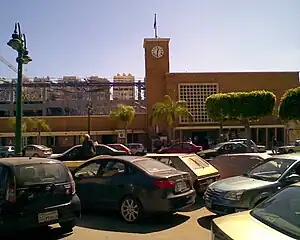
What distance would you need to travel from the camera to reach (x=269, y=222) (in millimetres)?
3811

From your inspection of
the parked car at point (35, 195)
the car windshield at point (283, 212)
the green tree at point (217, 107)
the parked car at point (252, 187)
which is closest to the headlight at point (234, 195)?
the parked car at point (252, 187)

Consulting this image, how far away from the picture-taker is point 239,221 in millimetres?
3938

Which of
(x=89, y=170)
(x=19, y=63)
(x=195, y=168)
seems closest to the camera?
(x=89, y=170)

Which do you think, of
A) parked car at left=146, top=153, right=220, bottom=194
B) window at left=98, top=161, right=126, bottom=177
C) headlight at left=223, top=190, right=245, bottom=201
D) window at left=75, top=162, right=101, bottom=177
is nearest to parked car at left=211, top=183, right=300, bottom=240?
headlight at left=223, top=190, right=245, bottom=201

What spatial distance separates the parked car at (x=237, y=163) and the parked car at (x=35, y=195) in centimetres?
594

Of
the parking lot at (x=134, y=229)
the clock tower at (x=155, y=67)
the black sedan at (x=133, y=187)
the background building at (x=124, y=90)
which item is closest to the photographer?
the parking lot at (x=134, y=229)

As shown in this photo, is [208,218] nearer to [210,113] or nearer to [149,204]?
[149,204]

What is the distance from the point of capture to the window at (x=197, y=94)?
53.4 metres

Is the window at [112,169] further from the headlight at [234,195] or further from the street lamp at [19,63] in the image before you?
the street lamp at [19,63]

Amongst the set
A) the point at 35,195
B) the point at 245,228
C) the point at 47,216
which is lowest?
the point at 47,216

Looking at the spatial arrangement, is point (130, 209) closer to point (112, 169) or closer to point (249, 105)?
point (112, 169)

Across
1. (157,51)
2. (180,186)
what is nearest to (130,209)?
(180,186)

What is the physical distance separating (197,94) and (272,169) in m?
45.2

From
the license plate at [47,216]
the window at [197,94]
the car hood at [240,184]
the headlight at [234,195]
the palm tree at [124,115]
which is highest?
the window at [197,94]
